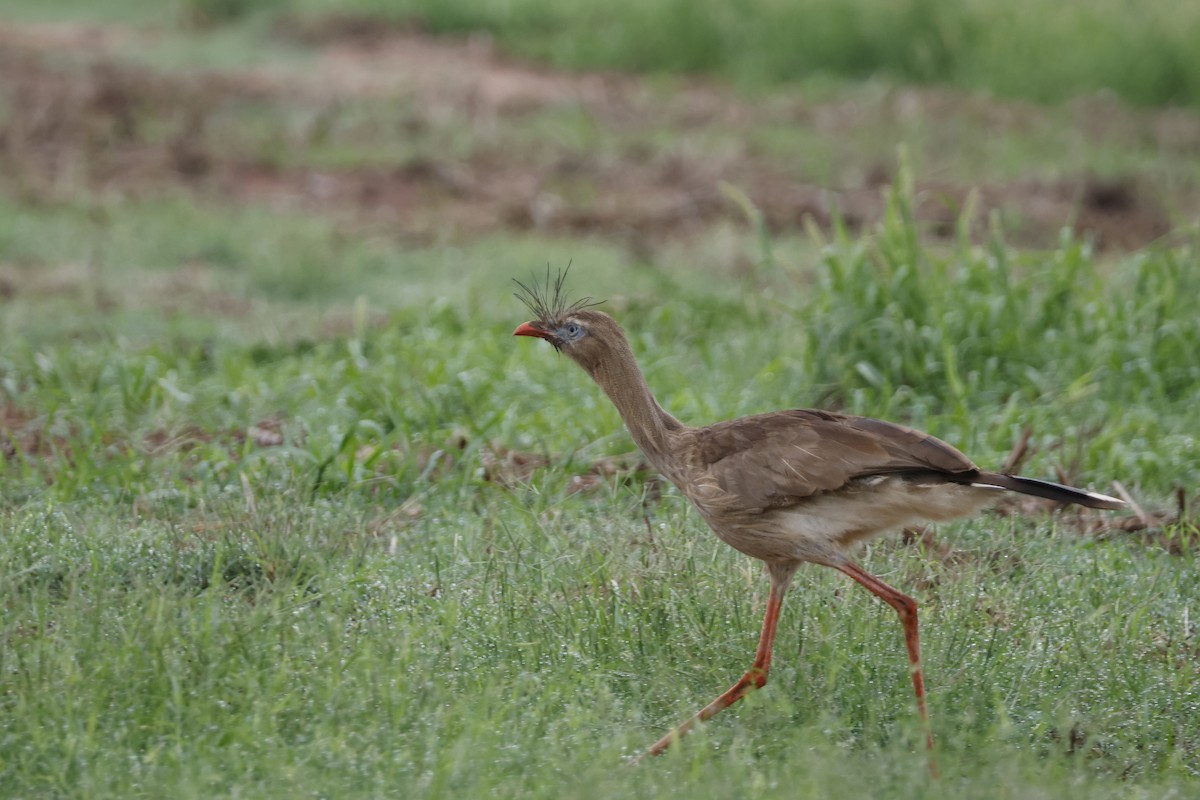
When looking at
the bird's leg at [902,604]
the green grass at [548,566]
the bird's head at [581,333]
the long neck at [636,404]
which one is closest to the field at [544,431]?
the green grass at [548,566]

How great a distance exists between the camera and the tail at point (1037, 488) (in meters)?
3.17

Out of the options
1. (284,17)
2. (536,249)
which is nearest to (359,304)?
(536,249)

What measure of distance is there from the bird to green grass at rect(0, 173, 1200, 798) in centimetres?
19

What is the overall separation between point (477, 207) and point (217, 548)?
571 centimetres

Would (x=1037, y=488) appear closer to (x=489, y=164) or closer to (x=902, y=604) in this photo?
(x=902, y=604)

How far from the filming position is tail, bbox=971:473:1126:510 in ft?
10.4

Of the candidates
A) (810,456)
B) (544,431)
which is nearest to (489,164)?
(544,431)

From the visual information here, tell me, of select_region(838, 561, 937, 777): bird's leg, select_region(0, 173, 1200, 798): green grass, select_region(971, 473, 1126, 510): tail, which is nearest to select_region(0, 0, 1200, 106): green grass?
select_region(0, 173, 1200, 798): green grass

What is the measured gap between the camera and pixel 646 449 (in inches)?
143

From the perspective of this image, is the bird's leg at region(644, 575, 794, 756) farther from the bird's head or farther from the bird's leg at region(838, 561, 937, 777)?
the bird's head

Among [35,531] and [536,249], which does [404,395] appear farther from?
[536,249]

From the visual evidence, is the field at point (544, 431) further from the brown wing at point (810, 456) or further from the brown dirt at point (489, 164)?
the brown wing at point (810, 456)

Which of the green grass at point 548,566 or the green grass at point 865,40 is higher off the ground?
the green grass at point 865,40

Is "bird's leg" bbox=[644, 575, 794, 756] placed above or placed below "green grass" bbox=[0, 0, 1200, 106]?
below
